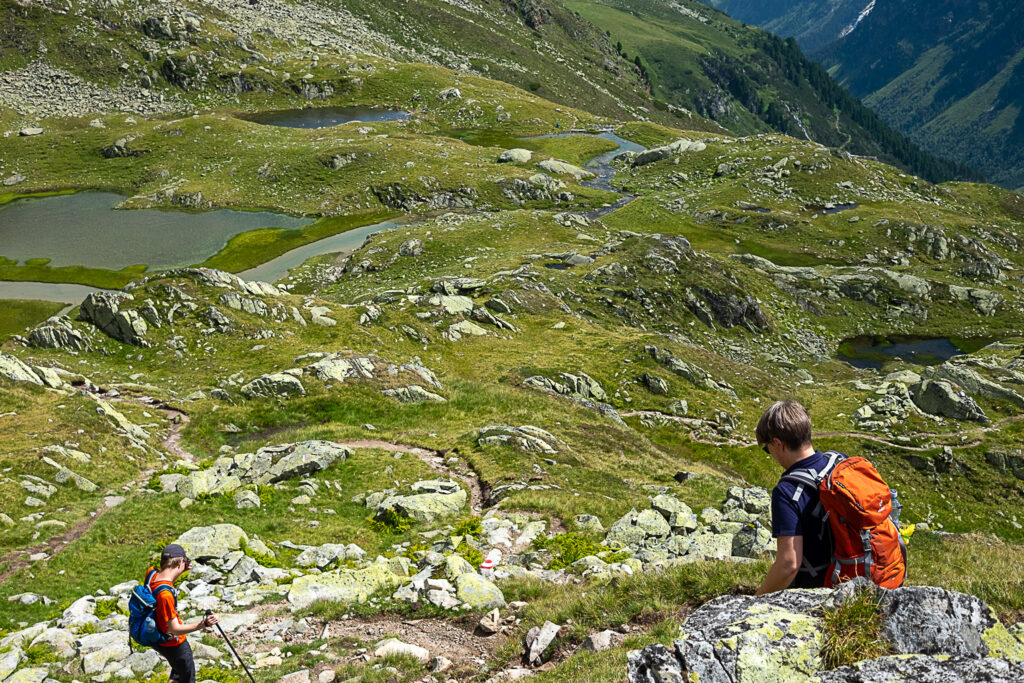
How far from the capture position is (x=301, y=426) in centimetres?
3325

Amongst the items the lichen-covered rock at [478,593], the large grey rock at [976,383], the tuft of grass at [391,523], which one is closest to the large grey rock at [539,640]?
the lichen-covered rock at [478,593]

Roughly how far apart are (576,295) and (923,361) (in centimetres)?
5281

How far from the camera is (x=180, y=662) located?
11.0 meters

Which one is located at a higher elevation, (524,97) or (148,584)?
(524,97)

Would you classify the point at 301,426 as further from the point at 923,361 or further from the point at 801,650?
the point at 923,361

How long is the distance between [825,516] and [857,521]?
39 centimetres

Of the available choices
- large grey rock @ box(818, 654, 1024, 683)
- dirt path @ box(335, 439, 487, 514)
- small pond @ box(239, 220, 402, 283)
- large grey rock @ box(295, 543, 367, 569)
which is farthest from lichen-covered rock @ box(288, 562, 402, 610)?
small pond @ box(239, 220, 402, 283)

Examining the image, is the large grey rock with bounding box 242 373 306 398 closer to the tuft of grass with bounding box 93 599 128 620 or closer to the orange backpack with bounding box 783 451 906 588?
the tuft of grass with bounding box 93 599 128 620

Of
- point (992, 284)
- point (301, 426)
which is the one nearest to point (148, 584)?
point (301, 426)

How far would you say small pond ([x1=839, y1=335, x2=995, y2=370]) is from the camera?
82.0 m

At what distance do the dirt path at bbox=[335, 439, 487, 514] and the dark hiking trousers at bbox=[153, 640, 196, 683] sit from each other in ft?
44.2

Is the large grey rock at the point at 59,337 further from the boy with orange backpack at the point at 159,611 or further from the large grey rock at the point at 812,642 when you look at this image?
the large grey rock at the point at 812,642

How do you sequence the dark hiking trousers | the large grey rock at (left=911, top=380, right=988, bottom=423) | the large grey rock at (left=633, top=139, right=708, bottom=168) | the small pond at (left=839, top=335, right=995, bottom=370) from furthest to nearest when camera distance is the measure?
1. the large grey rock at (left=633, top=139, right=708, bottom=168)
2. the small pond at (left=839, top=335, right=995, bottom=370)
3. the large grey rock at (left=911, top=380, right=988, bottom=423)
4. the dark hiking trousers

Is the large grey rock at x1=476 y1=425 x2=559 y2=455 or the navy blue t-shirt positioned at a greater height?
the navy blue t-shirt
